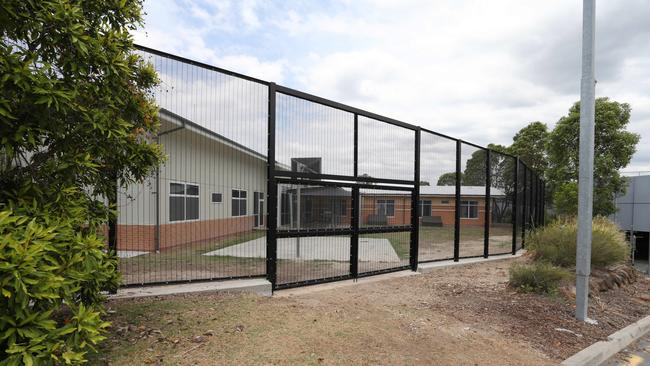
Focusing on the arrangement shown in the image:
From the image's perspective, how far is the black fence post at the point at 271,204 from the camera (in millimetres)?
6242

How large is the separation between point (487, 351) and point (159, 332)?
368 cm

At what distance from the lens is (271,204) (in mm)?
6223

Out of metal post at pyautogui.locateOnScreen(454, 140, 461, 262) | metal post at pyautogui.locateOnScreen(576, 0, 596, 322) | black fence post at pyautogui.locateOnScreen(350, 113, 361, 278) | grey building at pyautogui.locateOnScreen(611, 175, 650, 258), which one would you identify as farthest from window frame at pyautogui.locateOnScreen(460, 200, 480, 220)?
A: grey building at pyautogui.locateOnScreen(611, 175, 650, 258)

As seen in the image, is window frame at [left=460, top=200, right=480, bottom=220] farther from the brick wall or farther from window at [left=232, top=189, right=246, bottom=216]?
the brick wall

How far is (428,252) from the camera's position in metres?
10.6

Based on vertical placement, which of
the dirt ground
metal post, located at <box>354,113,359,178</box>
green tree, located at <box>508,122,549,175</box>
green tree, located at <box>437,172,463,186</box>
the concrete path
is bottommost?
the dirt ground

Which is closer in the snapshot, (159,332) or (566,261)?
(159,332)

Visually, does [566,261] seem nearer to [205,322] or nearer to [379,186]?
[379,186]

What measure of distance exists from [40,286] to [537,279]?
24.9 ft

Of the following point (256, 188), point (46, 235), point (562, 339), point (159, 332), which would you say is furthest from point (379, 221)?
point (46, 235)

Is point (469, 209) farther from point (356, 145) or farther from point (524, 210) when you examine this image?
point (356, 145)

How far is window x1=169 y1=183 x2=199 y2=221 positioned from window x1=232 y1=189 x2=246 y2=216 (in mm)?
699

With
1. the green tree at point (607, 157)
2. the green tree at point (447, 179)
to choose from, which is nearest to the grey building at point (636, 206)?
the green tree at point (607, 157)

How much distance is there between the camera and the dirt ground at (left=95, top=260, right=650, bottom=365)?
3.96 m
